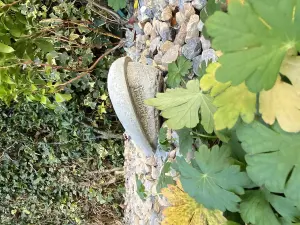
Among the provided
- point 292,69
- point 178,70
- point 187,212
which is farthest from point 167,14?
point 292,69

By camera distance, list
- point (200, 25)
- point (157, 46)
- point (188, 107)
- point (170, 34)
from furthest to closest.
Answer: point (157, 46)
point (170, 34)
point (200, 25)
point (188, 107)

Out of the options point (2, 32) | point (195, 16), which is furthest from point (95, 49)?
point (195, 16)

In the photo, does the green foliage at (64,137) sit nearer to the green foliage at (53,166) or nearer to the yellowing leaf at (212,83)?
the green foliage at (53,166)

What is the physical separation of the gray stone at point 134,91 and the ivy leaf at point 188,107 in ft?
1.90

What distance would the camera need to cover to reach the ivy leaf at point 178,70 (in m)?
1.47

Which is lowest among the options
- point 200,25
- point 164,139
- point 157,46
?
point 164,139

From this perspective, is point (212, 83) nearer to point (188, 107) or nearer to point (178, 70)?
point (188, 107)

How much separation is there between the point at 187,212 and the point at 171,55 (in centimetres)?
74

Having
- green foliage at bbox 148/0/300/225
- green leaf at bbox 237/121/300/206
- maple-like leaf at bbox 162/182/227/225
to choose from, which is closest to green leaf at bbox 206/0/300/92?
green foliage at bbox 148/0/300/225

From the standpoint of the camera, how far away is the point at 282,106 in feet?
2.43

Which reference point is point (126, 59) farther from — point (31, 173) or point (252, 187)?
point (31, 173)

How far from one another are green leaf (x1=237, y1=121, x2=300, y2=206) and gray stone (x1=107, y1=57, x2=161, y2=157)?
898mm

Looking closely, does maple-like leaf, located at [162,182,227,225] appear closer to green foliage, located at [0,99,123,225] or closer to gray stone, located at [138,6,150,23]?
gray stone, located at [138,6,150,23]

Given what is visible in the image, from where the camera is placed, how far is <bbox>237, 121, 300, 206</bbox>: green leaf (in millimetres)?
748
